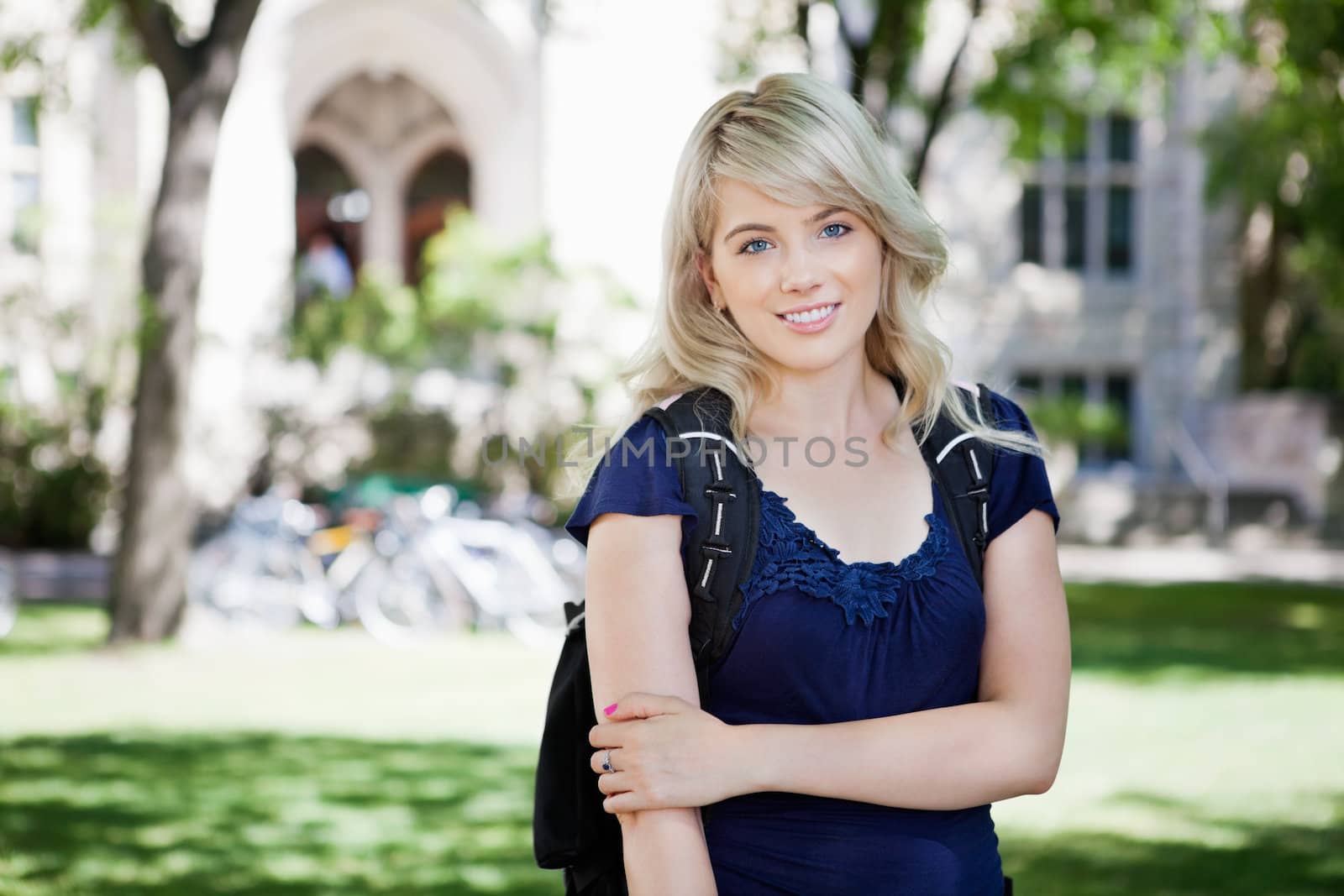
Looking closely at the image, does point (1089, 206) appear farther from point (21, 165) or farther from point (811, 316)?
point (811, 316)

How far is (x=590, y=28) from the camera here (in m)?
15.2

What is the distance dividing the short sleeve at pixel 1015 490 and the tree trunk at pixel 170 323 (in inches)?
359

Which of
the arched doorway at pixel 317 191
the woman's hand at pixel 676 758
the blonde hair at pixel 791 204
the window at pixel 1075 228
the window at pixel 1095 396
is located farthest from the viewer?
the arched doorway at pixel 317 191

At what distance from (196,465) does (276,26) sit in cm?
528

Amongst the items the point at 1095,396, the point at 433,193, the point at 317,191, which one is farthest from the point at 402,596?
the point at 433,193

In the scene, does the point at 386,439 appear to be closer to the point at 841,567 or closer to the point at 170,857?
the point at 170,857

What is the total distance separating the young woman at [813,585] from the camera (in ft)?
6.48

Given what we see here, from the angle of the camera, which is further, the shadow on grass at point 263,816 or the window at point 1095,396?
the window at point 1095,396

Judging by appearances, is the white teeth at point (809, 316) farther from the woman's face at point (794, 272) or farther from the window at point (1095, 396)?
the window at point (1095, 396)

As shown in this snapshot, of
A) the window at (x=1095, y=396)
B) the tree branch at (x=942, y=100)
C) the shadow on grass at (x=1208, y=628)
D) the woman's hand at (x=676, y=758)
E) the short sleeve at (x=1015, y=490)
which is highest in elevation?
the tree branch at (x=942, y=100)

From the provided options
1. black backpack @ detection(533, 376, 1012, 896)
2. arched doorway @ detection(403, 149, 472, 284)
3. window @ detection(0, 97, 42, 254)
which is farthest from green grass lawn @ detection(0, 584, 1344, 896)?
arched doorway @ detection(403, 149, 472, 284)

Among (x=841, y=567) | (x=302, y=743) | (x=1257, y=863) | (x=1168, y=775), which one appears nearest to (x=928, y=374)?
(x=841, y=567)

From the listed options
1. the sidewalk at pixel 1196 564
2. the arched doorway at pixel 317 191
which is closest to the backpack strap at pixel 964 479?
the sidewalk at pixel 1196 564

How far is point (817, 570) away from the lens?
2.04 m
